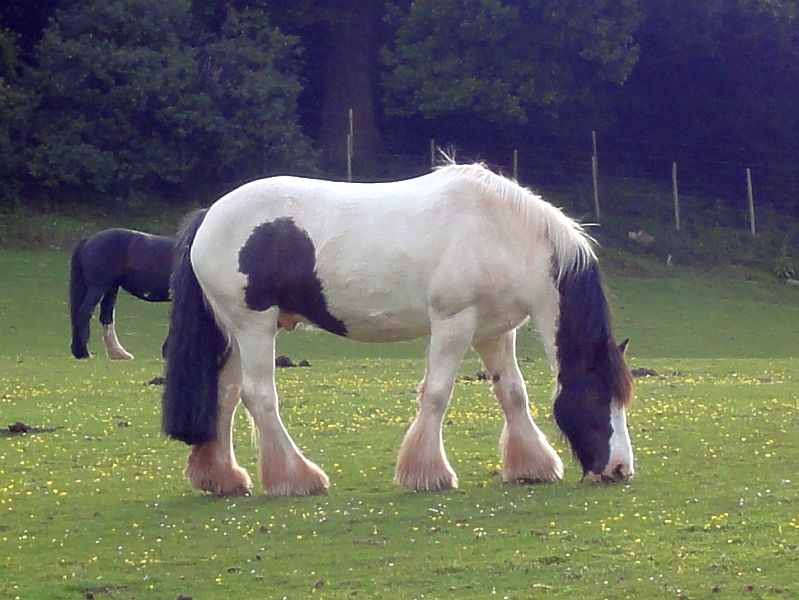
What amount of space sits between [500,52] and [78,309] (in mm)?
17428

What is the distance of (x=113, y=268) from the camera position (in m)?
20.8

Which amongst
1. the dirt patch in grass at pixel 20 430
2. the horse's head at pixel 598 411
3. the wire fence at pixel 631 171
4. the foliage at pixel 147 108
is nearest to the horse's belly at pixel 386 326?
the horse's head at pixel 598 411

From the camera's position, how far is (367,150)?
1427 inches

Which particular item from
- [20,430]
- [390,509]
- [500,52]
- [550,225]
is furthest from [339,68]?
[390,509]

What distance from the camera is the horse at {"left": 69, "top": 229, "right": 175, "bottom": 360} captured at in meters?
20.6

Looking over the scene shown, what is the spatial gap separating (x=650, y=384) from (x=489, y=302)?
7.01m

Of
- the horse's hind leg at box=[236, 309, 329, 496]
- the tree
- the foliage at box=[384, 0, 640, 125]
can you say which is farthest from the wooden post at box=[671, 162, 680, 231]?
the horse's hind leg at box=[236, 309, 329, 496]

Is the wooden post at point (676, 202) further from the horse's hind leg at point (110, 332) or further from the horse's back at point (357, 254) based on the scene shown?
the horse's back at point (357, 254)

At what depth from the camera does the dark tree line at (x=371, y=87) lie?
31.0 metres

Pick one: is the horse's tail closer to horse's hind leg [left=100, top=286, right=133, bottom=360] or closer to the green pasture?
the green pasture

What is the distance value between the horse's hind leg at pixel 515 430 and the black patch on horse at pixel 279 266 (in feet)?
4.34

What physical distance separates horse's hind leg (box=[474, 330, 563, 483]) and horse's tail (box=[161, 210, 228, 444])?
193 cm

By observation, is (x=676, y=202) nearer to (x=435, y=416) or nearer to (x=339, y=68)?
(x=339, y=68)

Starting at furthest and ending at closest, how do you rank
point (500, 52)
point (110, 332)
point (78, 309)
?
point (500, 52) → point (78, 309) → point (110, 332)
